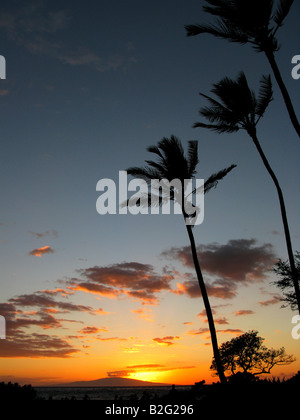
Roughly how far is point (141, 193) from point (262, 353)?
26.2 m

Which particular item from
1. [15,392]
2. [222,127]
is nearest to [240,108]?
[222,127]

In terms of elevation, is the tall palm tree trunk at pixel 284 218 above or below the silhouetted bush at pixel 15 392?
above

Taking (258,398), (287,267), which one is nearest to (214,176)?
(287,267)

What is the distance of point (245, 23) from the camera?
1278cm

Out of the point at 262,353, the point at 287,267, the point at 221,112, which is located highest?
the point at 221,112

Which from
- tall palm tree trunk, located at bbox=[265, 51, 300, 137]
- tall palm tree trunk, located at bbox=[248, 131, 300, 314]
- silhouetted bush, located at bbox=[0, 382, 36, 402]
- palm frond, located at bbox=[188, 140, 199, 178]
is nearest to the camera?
silhouetted bush, located at bbox=[0, 382, 36, 402]

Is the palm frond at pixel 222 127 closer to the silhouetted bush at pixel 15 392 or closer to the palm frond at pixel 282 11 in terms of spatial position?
the palm frond at pixel 282 11

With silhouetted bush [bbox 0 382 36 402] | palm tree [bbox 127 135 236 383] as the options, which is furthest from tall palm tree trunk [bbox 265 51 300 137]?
silhouetted bush [bbox 0 382 36 402]

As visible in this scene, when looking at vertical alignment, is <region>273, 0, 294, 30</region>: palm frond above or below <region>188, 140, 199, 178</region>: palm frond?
above

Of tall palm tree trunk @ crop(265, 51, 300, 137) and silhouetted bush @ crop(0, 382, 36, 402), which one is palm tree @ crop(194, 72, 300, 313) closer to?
tall palm tree trunk @ crop(265, 51, 300, 137)

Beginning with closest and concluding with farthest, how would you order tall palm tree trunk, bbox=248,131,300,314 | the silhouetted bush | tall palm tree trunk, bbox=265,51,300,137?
the silhouetted bush, tall palm tree trunk, bbox=265,51,300,137, tall palm tree trunk, bbox=248,131,300,314

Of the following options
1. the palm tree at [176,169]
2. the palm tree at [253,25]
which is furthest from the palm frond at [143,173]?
the palm tree at [253,25]
